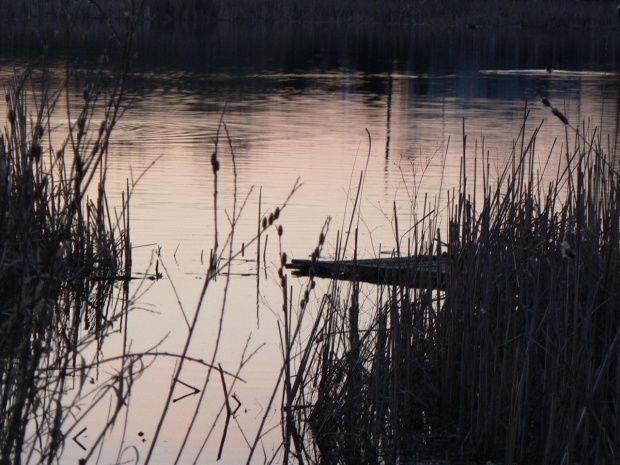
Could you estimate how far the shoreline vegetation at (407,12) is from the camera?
36062 mm

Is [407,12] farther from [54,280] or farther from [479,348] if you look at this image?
[54,280]

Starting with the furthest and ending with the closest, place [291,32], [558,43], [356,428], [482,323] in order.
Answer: [291,32] < [558,43] < [356,428] < [482,323]

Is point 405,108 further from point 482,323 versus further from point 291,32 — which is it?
point 291,32

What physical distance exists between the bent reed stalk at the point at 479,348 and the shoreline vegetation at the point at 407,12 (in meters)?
31.7

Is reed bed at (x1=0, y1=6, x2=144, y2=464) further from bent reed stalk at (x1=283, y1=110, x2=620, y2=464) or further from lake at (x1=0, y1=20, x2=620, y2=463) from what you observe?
bent reed stalk at (x1=283, y1=110, x2=620, y2=464)

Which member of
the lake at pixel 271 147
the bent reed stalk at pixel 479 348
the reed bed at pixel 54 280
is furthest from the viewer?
the lake at pixel 271 147

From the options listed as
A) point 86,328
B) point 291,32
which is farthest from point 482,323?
point 291,32

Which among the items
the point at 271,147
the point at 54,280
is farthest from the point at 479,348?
the point at 271,147

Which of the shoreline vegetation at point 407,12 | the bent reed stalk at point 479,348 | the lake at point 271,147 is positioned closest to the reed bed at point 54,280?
the lake at point 271,147

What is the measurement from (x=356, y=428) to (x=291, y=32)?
105 ft

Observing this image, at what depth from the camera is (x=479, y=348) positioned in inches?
139

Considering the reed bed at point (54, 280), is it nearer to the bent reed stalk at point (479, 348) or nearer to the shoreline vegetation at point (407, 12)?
the bent reed stalk at point (479, 348)

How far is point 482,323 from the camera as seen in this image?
3.43 metres

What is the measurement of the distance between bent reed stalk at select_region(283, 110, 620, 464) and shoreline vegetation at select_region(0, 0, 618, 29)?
104ft
